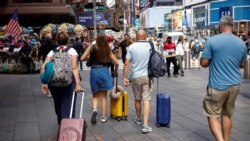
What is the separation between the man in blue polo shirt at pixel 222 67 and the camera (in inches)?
254

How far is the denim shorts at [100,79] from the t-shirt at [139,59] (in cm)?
76

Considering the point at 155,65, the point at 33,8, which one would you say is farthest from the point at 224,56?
the point at 33,8

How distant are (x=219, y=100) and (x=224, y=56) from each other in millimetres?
579

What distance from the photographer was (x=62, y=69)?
7.34m

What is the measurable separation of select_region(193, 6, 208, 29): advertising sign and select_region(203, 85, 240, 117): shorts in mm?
75869

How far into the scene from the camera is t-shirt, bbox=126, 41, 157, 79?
8.58 meters

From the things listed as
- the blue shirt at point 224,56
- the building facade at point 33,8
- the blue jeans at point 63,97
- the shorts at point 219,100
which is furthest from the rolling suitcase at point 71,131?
the building facade at point 33,8

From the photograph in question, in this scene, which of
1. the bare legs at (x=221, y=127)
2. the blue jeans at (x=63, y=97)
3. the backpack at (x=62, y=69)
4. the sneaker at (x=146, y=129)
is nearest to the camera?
the bare legs at (x=221, y=127)

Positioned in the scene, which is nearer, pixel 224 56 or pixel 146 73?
pixel 224 56

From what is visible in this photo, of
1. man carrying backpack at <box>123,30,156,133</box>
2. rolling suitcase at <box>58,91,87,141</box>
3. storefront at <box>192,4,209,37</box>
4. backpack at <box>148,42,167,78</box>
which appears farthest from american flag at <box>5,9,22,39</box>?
storefront at <box>192,4,209,37</box>

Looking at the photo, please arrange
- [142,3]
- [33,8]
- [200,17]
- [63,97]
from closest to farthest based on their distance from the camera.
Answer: [63,97] → [33,8] → [200,17] → [142,3]

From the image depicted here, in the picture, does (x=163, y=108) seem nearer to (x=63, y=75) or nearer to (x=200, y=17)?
(x=63, y=75)

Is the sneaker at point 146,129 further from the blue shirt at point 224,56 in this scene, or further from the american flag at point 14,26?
the american flag at point 14,26

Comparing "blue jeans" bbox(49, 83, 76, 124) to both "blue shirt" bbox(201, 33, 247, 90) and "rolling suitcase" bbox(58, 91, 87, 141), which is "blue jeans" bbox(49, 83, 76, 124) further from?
"blue shirt" bbox(201, 33, 247, 90)
